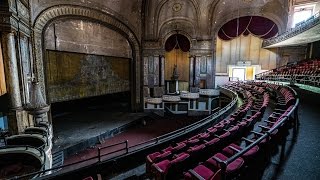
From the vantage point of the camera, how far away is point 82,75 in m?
9.89

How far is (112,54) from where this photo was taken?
11.6 meters

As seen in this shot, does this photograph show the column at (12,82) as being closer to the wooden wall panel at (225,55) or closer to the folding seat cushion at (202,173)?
the folding seat cushion at (202,173)

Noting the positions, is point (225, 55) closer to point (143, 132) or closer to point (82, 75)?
point (143, 132)

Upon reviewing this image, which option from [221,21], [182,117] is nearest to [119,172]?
[182,117]

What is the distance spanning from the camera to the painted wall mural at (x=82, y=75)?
8547mm

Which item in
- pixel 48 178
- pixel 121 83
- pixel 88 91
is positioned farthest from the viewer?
pixel 121 83

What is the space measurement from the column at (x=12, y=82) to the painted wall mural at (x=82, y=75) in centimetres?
249

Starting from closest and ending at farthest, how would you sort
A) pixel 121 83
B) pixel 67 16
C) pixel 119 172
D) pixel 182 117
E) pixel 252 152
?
pixel 252 152 → pixel 119 172 → pixel 67 16 → pixel 121 83 → pixel 182 117

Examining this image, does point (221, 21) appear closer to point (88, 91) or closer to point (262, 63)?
point (262, 63)

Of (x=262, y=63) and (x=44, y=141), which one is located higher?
(x=262, y=63)

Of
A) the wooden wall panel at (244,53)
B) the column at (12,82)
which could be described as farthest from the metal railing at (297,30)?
the column at (12,82)

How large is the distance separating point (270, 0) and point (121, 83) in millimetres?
12456

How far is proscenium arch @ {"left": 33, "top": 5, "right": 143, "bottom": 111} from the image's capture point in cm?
755

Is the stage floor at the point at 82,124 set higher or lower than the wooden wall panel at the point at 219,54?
lower
